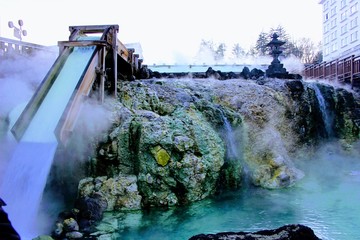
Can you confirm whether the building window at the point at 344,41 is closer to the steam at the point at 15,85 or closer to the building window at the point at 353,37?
the building window at the point at 353,37

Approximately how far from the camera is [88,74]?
6.51 metres

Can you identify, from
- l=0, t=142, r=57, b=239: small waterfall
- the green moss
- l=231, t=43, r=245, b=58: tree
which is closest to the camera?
l=0, t=142, r=57, b=239: small waterfall

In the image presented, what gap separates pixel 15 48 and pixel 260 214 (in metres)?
9.15

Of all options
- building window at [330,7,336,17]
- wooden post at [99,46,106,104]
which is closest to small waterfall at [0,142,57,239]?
wooden post at [99,46,106,104]

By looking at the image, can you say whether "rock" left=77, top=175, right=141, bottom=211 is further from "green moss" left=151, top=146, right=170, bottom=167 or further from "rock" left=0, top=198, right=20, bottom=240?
"rock" left=0, top=198, right=20, bottom=240

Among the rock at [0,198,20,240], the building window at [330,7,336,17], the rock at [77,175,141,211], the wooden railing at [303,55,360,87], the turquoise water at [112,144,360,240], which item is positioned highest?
the building window at [330,7,336,17]

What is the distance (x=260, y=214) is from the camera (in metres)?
6.31

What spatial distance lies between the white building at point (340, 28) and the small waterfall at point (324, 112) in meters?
19.0

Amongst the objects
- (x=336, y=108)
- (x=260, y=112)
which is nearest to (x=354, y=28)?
(x=336, y=108)

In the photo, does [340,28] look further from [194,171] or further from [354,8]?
[194,171]

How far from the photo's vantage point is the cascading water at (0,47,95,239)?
17.2 ft

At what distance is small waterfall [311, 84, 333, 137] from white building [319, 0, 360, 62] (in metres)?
19.0

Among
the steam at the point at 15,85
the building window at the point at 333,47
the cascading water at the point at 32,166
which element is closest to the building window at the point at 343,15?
the building window at the point at 333,47

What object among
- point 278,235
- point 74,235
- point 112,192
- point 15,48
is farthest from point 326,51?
point 278,235
